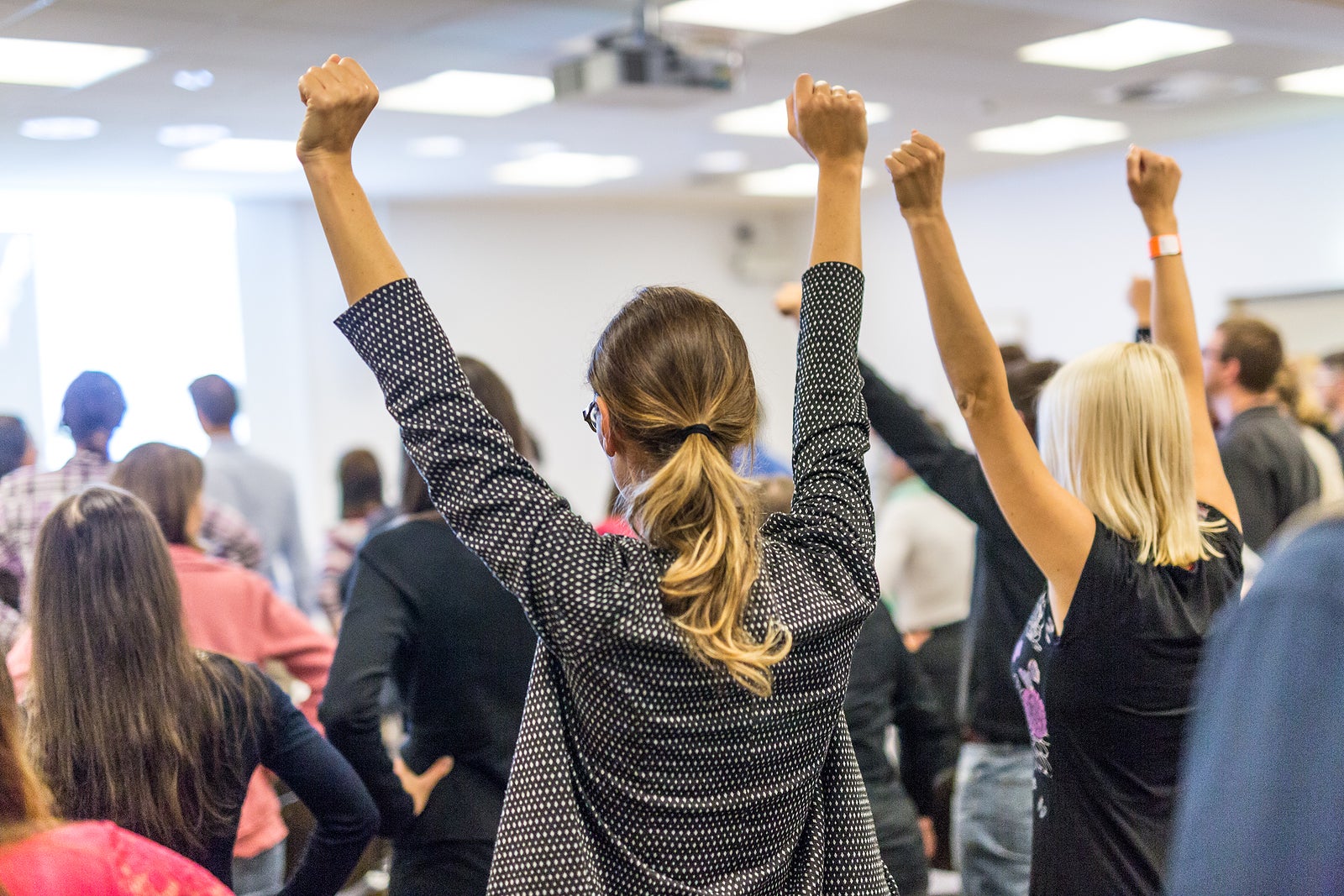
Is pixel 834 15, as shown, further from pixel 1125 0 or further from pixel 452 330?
pixel 452 330

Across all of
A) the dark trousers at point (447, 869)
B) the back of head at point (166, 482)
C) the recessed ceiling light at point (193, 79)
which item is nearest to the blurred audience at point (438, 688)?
the dark trousers at point (447, 869)

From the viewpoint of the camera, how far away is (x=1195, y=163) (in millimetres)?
7852

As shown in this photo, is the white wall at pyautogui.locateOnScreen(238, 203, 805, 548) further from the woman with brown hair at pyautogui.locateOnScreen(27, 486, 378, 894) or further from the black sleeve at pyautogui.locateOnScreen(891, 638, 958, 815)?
the woman with brown hair at pyautogui.locateOnScreen(27, 486, 378, 894)

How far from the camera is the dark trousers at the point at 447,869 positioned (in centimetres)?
193

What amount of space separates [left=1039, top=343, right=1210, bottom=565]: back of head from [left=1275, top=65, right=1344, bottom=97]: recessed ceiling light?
5.05 metres

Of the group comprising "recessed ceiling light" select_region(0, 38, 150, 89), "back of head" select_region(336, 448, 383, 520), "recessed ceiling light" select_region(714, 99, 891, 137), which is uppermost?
"recessed ceiling light" select_region(0, 38, 150, 89)

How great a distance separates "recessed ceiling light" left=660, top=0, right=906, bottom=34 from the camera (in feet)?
14.5

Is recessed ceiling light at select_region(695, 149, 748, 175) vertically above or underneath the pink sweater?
above

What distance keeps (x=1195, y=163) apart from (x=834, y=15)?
166 inches

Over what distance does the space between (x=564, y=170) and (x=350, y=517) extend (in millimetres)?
3773

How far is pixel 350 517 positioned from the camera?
4547 mm

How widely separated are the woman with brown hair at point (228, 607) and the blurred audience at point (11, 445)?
137 centimetres

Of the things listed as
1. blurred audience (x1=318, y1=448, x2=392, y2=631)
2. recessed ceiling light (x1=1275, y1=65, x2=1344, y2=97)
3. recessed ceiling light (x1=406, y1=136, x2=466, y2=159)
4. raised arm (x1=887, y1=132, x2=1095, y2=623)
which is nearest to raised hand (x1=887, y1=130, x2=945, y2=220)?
raised arm (x1=887, y1=132, x2=1095, y2=623)

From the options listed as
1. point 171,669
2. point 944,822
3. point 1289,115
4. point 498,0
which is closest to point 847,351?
point 171,669
